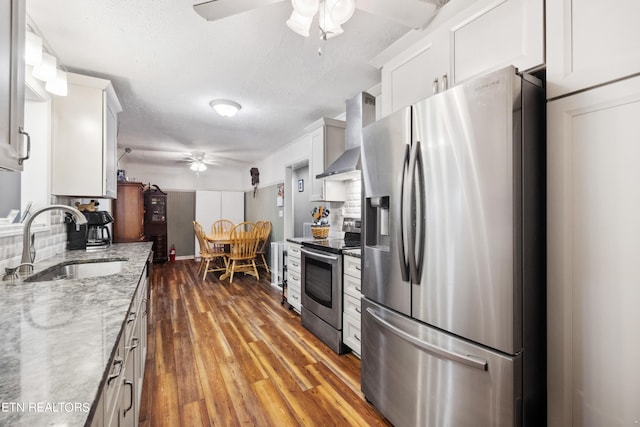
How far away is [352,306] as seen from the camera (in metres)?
2.18

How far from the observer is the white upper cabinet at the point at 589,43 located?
36.4 inches

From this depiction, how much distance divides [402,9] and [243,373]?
243cm

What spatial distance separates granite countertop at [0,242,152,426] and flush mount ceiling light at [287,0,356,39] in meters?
1.40

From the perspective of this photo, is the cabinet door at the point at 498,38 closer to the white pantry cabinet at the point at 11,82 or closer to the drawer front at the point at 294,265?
the white pantry cabinet at the point at 11,82

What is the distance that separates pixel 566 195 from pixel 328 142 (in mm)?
2585

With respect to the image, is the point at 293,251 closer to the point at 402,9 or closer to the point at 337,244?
the point at 337,244

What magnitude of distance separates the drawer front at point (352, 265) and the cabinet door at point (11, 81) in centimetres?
184

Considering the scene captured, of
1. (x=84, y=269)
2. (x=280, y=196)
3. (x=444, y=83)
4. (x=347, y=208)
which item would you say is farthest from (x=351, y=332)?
(x=280, y=196)

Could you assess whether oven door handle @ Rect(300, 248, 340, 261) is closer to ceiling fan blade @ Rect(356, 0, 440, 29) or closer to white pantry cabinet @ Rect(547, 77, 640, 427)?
white pantry cabinet @ Rect(547, 77, 640, 427)

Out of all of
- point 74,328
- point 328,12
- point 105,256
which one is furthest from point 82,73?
point 74,328

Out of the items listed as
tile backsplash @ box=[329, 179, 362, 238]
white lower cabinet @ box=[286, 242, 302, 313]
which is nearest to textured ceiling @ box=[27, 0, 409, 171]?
tile backsplash @ box=[329, 179, 362, 238]

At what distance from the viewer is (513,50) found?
1.24 m

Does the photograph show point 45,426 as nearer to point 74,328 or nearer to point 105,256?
point 74,328

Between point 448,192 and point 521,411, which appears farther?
point 448,192
